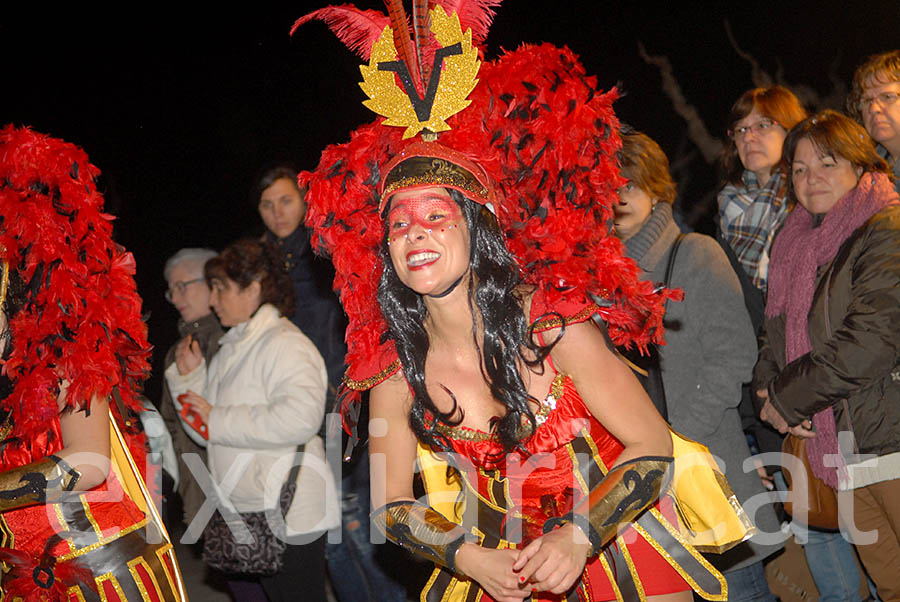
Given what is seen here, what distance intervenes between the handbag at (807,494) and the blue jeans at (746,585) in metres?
0.31

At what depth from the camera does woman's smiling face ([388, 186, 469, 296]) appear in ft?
8.03

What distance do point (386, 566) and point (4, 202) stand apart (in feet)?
8.39

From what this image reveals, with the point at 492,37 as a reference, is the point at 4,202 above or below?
below

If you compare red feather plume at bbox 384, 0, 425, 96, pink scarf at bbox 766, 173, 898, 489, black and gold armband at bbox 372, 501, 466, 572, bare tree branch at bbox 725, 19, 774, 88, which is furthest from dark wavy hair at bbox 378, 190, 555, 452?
bare tree branch at bbox 725, 19, 774, 88

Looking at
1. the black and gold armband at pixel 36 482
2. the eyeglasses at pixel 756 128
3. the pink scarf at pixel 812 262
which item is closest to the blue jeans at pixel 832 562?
the pink scarf at pixel 812 262

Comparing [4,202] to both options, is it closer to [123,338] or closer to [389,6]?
[123,338]

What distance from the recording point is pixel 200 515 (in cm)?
→ 411

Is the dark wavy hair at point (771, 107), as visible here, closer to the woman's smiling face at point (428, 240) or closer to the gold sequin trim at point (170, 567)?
the woman's smiling face at point (428, 240)

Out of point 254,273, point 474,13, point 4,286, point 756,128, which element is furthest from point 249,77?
point 474,13

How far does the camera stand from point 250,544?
12.5 ft

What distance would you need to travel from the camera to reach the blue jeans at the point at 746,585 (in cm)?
341

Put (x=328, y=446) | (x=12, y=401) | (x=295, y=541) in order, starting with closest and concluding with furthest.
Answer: (x=12, y=401), (x=295, y=541), (x=328, y=446)

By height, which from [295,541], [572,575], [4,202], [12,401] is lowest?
[295,541]

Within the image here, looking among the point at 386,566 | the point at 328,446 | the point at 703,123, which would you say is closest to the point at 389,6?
the point at 328,446
